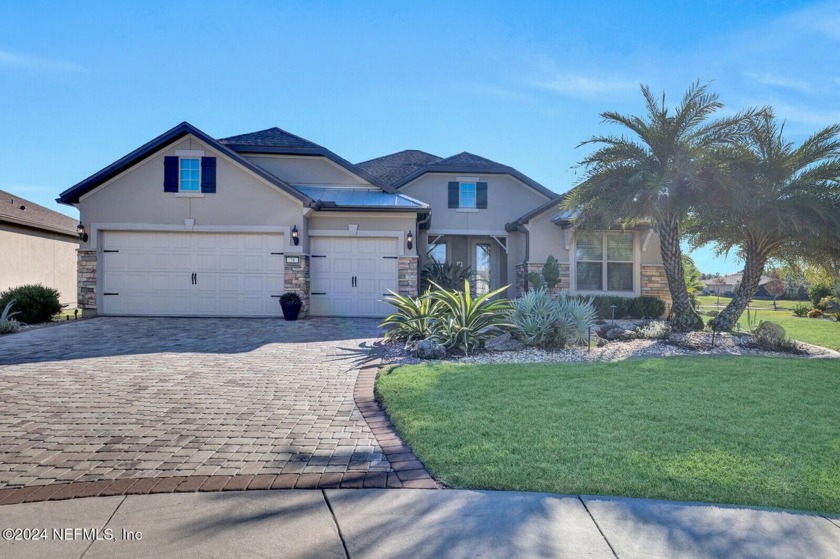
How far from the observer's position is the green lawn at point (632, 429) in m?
3.03

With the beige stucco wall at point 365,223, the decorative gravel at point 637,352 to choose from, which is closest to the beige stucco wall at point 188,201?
the beige stucco wall at point 365,223

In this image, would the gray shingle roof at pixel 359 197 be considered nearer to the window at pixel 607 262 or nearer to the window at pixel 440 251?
the window at pixel 440 251

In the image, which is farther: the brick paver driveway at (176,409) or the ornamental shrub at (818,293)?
the ornamental shrub at (818,293)

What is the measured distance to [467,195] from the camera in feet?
57.5

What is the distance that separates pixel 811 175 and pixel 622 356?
6.03m

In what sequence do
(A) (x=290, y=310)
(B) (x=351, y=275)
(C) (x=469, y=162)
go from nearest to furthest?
(A) (x=290, y=310) → (B) (x=351, y=275) → (C) (x=469, y=162)

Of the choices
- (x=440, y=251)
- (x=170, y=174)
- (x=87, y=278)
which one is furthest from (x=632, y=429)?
(x=440, y=251)

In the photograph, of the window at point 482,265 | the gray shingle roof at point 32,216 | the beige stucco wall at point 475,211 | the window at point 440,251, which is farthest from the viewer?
the window at point 482,265

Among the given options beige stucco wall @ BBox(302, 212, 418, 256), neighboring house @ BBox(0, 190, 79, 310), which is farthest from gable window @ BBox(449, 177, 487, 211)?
neighboring house @ BBox(0, 190, 79, 310)

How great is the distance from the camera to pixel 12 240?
15688 mm

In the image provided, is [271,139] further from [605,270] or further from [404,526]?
[404,526]

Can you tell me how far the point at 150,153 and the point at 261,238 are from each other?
3.82 m

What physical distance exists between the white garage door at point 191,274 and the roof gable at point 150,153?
133 centimetres

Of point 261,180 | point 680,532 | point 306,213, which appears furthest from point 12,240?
point 680,532
